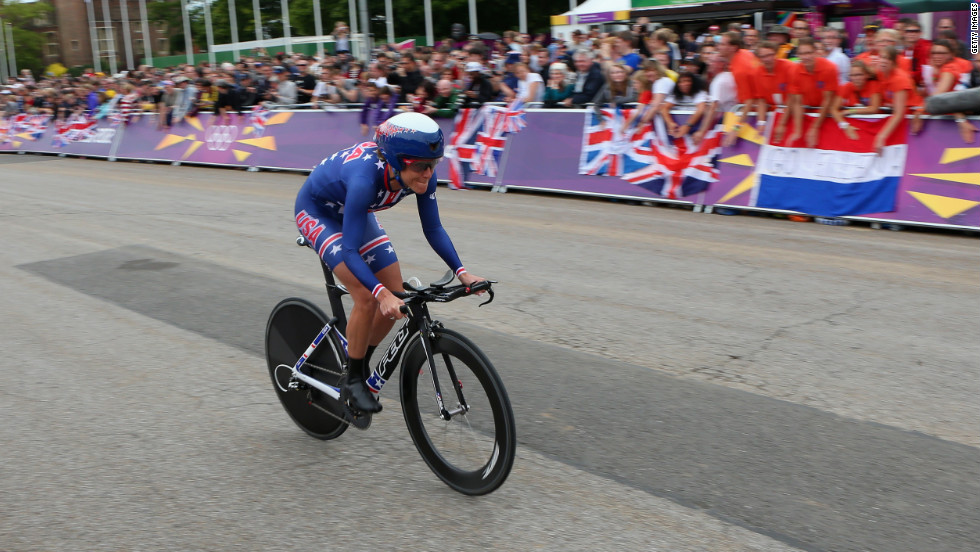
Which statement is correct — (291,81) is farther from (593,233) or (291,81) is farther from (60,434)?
(60,434)

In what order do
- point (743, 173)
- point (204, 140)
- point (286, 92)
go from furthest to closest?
point (204, 140) < point (286, 92) < point (743, 173)

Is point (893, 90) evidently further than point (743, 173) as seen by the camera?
No

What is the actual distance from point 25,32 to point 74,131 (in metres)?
77.6

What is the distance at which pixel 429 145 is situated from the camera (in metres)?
3.68

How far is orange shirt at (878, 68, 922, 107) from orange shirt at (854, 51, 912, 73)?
9 centimetres

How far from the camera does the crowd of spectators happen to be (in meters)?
9.84

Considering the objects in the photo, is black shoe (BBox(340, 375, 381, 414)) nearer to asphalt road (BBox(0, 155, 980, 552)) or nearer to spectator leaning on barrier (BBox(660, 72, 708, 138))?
asphalt road (BBox(0, 155, 980, 552))

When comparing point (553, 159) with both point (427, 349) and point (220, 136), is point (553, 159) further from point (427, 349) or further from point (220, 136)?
point (427, 349)

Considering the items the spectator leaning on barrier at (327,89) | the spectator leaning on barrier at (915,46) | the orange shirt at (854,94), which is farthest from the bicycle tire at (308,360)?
the spectator leaning on barrier at (327,89)

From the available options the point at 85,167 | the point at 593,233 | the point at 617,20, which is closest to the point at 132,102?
the point at 85,167

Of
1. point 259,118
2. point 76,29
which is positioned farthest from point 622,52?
point 76,29

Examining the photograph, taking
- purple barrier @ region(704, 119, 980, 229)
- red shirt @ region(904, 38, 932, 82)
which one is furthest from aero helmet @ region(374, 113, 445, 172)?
red shirt @ region(904, 38, 932, 82)

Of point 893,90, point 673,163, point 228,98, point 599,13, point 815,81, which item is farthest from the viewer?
point 599,13

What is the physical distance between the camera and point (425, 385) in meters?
3.93
